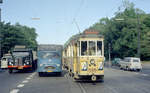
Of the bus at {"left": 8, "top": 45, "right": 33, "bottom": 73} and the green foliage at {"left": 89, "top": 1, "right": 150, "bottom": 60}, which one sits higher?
the green foliage at {"left": 89, "top": 1, "right": 150, "bottom": 60}

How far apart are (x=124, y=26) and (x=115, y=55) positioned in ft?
33.5

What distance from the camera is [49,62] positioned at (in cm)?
2119

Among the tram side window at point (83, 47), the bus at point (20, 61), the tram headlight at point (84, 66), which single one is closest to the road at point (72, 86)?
the tram headlight at point (84, 66)

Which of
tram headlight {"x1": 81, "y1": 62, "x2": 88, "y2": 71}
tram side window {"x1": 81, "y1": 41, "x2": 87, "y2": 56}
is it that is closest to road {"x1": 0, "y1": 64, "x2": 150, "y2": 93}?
tram headlight {"x1": 81, "y1": 62, "x2": 88, "y2": 71}

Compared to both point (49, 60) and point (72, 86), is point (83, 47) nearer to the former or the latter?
point (72, 86)

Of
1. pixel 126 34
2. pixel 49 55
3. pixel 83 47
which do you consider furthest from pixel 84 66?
pixel 126 34

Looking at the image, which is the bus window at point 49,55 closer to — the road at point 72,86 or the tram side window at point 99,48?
the road at point 72,86

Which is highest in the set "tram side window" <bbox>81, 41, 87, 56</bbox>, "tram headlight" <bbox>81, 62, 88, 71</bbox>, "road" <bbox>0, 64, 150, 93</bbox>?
"tram side window" <bbox>81, 41, 87, 56</bbox>

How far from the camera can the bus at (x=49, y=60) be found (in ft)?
69.1

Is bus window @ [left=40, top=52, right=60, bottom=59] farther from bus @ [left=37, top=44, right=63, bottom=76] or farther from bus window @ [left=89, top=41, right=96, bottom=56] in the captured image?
bus window @ [left=89, top=41, right=96, bottom=56]

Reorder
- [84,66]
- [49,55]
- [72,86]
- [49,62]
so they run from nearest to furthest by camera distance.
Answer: [72,86] → [84,66] → [49,62] → [49,55]

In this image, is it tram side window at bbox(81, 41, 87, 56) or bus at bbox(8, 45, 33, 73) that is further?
bus at bbox(8, 45, 33, 73)

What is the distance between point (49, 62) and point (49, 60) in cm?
17

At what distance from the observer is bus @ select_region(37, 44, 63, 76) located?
21.1 meters
